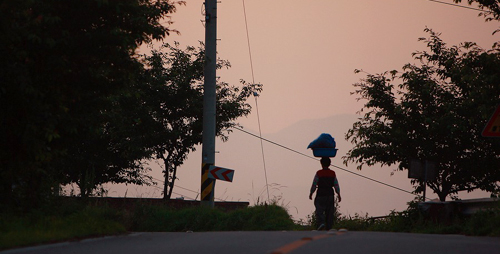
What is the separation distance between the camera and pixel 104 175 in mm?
37438

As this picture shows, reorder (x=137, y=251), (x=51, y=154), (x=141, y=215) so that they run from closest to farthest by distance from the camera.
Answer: (x=137, y=251)
(x=51, y=154)
(x=141, y=215)

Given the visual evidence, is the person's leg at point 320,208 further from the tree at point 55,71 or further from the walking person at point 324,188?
the tree at point 55,71

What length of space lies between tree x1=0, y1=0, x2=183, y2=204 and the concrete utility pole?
6.97m

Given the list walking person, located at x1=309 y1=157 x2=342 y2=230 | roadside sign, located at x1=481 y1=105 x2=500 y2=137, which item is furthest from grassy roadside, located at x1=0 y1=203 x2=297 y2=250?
roadside sign, located at x1=481 y1=105 x2=500 y2=137

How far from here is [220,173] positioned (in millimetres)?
22719

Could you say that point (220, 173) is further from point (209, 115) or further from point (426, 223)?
point (426, 223)

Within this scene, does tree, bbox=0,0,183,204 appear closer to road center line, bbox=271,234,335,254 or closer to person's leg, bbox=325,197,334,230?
road center line, bbox=271,234,335,254

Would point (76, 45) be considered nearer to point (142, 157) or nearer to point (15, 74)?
point (15, 74)

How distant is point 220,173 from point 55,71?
982cm

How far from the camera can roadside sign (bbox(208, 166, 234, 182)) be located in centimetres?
2265

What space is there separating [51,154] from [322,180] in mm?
6683

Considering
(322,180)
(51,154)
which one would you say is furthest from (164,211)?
(51,154)

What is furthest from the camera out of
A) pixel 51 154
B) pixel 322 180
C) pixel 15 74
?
pixel 322 180

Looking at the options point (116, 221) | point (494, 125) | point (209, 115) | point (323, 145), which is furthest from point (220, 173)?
point (494, 125)
